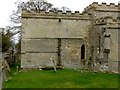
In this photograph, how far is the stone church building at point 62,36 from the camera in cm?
3291

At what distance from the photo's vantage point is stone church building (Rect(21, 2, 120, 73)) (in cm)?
3291

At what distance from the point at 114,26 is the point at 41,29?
26.4 ft

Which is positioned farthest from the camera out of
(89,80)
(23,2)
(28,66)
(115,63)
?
(23,2)

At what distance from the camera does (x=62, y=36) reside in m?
33.3

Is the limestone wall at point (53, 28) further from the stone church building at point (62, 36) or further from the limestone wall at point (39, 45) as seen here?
the limestone wall at point (39, 45)

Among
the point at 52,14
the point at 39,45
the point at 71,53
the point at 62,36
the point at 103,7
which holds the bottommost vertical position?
the point at 71,53

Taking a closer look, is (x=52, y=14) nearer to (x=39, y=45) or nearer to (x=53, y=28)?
(x=53, y=28)

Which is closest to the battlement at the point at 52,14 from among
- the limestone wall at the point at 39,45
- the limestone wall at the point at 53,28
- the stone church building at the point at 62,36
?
the stone church building at the point at 62,36

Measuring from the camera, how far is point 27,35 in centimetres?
3300

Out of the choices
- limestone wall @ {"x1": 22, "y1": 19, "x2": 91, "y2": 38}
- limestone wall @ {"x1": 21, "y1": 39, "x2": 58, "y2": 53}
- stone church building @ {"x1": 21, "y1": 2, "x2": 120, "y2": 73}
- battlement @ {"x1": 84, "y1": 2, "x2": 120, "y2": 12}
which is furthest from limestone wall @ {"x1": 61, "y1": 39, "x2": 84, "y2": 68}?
battlement @ {"x1": 84, "y1": 2, "x2": 120, "y2": 12}

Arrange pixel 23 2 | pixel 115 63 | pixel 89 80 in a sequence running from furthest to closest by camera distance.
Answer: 1. pixel 23 2
2. pixel 115 63
3. pixel 89 80

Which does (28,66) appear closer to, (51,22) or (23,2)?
(51,22)

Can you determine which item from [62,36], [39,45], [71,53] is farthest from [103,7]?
[39,45]

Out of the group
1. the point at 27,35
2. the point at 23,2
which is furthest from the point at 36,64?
the point at 23,2
